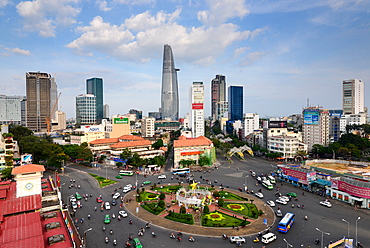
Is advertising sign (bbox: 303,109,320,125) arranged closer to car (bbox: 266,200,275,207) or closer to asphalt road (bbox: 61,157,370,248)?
asphalt road (bbox: 61,157,370,248)

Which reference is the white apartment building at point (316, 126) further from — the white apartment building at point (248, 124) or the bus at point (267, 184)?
the bus at point (267, 184)

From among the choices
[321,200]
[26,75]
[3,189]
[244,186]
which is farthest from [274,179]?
[26,75]

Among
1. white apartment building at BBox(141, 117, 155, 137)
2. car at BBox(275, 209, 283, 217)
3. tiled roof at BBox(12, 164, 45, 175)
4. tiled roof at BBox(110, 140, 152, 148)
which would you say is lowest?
car at BBox(275, 209, 283, 217)

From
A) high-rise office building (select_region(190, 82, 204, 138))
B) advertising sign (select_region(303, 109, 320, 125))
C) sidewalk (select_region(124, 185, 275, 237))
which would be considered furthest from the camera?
high-rise office building (select_region(190, 82, 204, 138))

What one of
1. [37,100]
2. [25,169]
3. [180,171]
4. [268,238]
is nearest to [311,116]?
[180,171]

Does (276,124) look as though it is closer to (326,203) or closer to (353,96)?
(326,203)

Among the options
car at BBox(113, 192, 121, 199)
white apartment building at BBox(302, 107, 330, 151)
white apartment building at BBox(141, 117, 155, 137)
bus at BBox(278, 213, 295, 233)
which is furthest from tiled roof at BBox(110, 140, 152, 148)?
white apartment building at BBox(302, 107, 330, 151)

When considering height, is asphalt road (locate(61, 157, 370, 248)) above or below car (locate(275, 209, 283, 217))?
below
